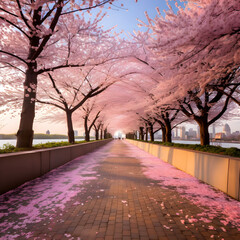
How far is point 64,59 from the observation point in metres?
12.4

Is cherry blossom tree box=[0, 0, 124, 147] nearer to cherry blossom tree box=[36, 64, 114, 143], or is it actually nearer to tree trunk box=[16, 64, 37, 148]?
tree trunk box=[16, 64, 37, 148]

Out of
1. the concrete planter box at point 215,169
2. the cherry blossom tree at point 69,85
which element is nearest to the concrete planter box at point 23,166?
the concrete planter box at point 215,169

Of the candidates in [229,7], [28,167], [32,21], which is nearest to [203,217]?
[229,7]

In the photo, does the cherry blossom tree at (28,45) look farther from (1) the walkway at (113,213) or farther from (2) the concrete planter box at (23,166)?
(1) the walkway at (113,213)

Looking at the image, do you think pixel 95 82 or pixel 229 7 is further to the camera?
pixel 95 82

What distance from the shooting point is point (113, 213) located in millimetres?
3703

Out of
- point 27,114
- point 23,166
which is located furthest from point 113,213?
point 27,114

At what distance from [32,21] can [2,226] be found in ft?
28.2

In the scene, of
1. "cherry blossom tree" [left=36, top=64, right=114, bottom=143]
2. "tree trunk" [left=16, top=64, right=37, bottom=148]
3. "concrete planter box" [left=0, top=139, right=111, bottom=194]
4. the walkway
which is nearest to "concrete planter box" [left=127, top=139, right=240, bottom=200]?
the walkway

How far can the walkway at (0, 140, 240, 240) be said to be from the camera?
9.70ft

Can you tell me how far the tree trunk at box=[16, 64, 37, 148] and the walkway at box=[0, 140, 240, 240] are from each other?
4.14m

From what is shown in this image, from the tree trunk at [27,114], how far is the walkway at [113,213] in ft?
13.6

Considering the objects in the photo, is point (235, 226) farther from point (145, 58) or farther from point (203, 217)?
point (145, 58)

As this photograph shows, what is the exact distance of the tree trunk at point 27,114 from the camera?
9.20 meters
